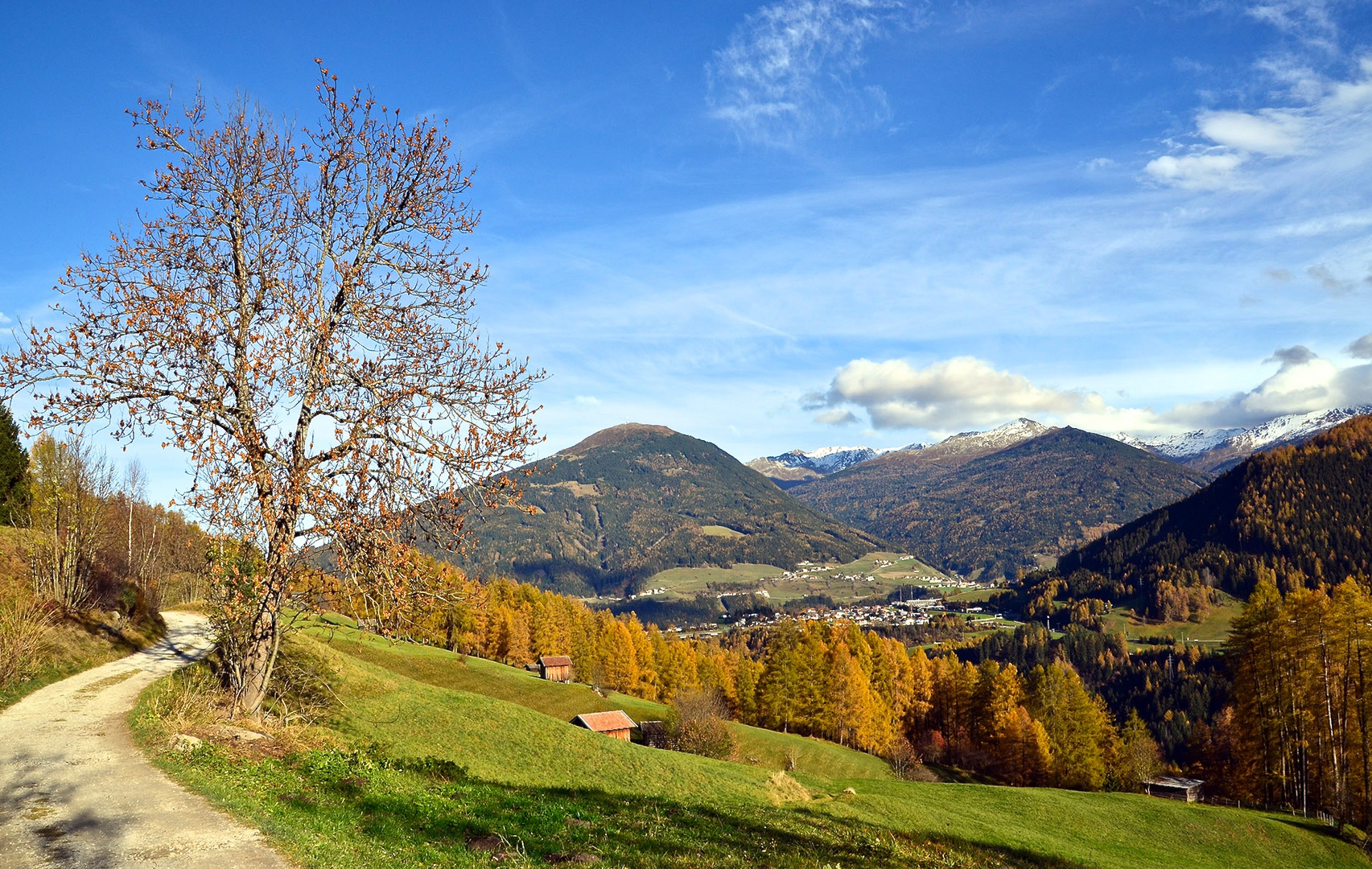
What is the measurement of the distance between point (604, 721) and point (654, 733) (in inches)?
315

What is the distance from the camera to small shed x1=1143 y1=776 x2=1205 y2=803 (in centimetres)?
6844

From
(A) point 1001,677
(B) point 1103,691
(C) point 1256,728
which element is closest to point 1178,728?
(B) point 1103,691

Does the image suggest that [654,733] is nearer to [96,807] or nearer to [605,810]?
[605,810]

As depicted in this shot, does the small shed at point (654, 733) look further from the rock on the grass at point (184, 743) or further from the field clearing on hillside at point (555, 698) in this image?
the rock on the grass at point (184, 743)

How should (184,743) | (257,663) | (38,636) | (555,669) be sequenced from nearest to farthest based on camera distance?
(184,743) → (257,663) → (38,636) → (555,669)

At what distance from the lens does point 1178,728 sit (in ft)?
473

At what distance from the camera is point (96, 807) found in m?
11.5

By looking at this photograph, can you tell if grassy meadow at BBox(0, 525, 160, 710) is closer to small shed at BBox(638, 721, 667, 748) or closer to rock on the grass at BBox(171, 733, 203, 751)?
rock on the grass at BBox(171, 733, 203, 751)

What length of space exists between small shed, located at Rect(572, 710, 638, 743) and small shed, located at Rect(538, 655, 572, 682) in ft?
61.5

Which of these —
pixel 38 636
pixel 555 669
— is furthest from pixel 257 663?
pixel 555 669

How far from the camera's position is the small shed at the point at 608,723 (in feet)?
188

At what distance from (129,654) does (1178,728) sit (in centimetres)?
17727

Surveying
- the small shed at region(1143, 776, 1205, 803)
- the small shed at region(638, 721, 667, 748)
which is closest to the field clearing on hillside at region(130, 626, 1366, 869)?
the small shed at region(638, 721, 667, 748)

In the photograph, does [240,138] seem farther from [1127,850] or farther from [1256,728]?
[1256,728]
